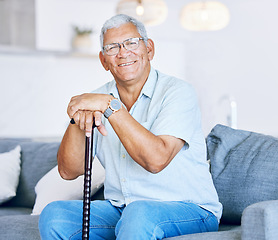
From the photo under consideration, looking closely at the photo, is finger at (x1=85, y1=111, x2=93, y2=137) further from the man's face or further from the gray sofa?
the gray sofa

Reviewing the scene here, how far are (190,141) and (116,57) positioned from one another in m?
0.45

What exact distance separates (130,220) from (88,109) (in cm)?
42

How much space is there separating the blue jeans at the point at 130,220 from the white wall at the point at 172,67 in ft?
12.4

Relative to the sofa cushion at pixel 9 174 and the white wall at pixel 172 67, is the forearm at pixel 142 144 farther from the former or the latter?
the white wall at pixel 172 67

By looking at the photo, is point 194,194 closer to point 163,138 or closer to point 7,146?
point 163,138

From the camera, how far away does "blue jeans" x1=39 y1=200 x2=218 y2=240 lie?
1.44m

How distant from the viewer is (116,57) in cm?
184

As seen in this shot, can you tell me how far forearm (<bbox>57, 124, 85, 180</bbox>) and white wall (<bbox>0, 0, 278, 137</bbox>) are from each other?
11.8 ft

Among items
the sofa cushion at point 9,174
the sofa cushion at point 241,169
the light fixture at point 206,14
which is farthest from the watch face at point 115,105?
the light fixture at point 206,14

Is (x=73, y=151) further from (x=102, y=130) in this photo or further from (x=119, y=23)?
(x=119, y=23)

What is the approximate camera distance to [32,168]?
8.75 feet

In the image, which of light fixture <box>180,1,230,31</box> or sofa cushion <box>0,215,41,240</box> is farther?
light fixture <box>180,1,230,31</box>

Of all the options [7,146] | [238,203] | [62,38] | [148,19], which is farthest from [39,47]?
[238,203]

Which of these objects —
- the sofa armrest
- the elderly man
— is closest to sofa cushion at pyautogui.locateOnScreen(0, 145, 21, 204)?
the elderly man
